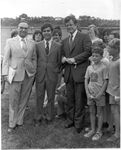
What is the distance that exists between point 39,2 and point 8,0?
1.76ft

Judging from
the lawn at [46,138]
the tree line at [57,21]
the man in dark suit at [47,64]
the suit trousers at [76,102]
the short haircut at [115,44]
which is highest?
the tree line at [57,21]

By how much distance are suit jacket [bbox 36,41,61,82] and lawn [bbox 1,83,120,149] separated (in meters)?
0.94

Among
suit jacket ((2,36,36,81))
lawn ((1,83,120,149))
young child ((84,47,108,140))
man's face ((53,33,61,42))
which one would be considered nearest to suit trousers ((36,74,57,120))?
lawn ((1,83,120,149))

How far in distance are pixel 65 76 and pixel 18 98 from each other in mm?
1040

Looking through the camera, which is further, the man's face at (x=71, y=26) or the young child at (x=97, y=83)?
the man's face at (x=71, y=26)

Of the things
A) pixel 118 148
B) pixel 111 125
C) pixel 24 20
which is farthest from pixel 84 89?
pixel 24 20

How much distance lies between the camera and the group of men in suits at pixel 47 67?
510 cm

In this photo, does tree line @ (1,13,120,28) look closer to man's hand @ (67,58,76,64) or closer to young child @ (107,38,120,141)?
young child @ (107,38,120,141)

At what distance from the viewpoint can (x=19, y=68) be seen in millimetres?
5262

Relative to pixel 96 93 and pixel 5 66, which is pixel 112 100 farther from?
pixel 5 66

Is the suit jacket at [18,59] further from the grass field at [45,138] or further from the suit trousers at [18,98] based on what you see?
the grass field at [45,138]

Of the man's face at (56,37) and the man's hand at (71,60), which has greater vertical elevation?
the man's face at (56,37)

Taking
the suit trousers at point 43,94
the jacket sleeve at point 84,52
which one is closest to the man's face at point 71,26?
the jacket sleeve at point 84,52

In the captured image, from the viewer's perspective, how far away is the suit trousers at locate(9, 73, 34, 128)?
538cm
